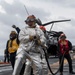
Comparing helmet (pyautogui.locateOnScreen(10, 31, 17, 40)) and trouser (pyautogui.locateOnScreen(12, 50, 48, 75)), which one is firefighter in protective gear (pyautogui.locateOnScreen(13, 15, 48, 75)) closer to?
trouser (pyautogui.locateOnScreen(12, 50, 48, 75))

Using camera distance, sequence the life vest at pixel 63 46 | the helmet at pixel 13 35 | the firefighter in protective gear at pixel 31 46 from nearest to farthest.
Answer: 1. the firefighter in protective gear at pixel 31 46
2. the helmet at pixel 13 35
3. the life vest at pixel 63 46

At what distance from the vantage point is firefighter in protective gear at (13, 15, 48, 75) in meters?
8.65

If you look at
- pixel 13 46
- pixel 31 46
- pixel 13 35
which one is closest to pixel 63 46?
pixel 13 46

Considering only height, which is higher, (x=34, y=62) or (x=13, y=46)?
(x=13, y=46)

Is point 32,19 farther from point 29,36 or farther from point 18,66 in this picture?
point 18,66

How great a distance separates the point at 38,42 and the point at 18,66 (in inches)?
28.3

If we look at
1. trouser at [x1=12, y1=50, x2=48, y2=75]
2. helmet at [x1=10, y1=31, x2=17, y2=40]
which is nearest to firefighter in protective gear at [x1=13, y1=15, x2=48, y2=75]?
trouser at [x1=12, y1=50, x2=48, y2=75]

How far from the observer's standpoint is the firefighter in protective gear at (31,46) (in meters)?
8.65

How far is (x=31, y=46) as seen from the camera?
882 centimetres

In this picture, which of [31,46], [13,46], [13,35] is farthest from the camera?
A: [13,46]

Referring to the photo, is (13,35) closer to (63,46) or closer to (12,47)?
(12,47)

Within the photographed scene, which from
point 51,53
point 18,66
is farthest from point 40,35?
point 51,53

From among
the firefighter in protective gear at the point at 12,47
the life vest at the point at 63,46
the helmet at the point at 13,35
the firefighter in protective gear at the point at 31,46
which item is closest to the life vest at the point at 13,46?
the firefighter in protective gear at the point at 12,47

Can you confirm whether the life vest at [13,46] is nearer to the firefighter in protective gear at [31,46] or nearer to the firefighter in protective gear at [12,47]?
the firefighter in protective gear at [12,47]
